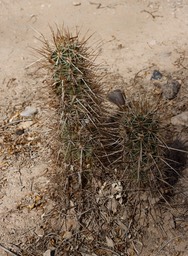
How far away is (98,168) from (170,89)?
1.15 meters

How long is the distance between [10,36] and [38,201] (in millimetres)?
2250

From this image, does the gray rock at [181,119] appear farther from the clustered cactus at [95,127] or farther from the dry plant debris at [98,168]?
the clustered cactus at [95,127]

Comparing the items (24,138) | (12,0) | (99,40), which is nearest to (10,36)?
(12,0)

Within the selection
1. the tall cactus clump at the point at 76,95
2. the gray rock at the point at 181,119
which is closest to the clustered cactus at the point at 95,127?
the tall cactus clump at the point at 76,95

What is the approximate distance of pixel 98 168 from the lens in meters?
3.12

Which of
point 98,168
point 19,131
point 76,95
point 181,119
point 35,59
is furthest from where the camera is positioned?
point 35,59

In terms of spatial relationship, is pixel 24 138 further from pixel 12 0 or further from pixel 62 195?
pixel 12 0

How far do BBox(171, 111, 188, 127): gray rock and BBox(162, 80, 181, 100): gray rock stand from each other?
258 millimetres

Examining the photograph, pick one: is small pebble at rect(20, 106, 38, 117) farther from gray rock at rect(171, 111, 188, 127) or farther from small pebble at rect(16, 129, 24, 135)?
gray rock at rect(171, 111, 188, 127)

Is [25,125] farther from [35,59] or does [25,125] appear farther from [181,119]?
[181,119]

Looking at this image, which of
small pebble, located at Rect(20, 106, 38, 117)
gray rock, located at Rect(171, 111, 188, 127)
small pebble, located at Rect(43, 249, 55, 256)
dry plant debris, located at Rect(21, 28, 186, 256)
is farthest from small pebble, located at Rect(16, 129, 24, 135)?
gray rock, located at Rect(171, 111, 188, 127)

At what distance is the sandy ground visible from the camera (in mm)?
3250

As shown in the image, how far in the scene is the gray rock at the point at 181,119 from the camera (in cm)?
359

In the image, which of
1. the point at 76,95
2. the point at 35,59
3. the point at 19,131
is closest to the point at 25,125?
the point at 19,131
